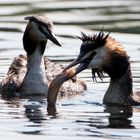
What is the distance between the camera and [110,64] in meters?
19.4

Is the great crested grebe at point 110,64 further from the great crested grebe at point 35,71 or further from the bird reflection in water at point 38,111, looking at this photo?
the great crested grebe at point 35,71

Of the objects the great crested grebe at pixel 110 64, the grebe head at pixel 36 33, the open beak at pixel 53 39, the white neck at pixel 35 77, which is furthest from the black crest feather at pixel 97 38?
the grebe head at pixel 36 33

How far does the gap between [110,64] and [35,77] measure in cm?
279

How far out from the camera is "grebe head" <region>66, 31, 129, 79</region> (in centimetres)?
1922

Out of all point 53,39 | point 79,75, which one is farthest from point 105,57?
point 79,75

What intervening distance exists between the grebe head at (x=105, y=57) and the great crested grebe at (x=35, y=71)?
1.92m

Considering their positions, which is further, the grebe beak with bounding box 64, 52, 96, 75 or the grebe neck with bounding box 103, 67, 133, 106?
the grebe neck with bounding box 103, 67, 133, 106

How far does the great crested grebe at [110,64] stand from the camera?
1920 cm

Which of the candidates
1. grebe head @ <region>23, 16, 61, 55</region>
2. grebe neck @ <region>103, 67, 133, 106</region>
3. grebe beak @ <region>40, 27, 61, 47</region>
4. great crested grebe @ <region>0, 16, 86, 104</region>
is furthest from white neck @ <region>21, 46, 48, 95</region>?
grebe neck @ <region>103, 67, 133, 106</region>

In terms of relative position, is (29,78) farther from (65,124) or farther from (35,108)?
(65,124)

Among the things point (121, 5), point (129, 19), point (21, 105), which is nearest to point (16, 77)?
point (21, 105)

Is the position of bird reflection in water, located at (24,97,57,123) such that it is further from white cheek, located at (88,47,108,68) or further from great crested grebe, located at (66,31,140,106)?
white cheek, located at (88,47,108,68)

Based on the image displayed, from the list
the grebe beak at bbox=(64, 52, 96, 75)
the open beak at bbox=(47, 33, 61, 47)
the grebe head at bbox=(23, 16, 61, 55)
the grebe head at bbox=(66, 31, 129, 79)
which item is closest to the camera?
the grebe beak at bbox=(64, 52, 96, 75)

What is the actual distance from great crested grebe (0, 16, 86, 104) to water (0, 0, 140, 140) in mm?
632
